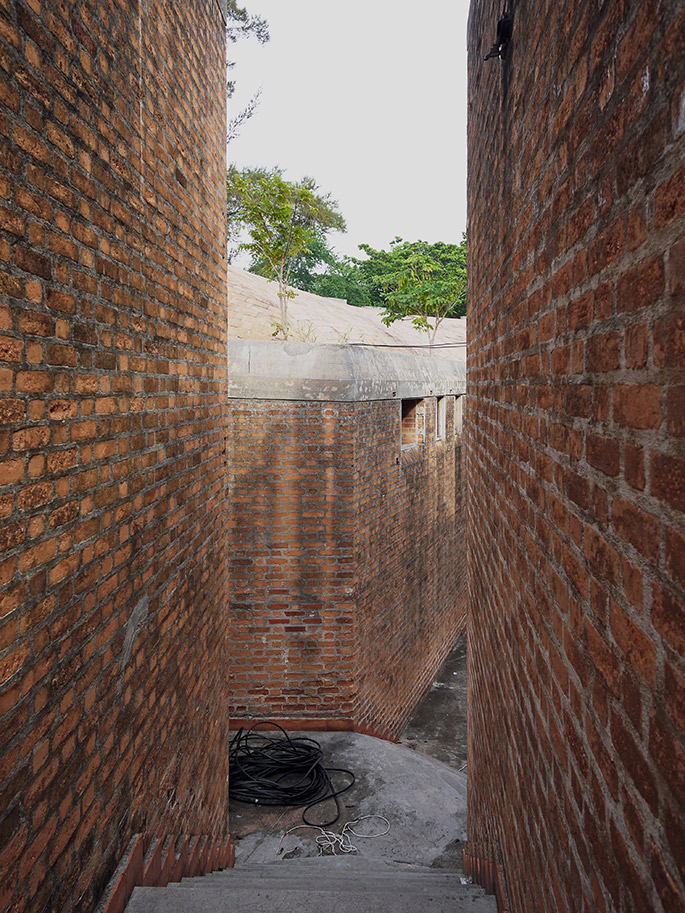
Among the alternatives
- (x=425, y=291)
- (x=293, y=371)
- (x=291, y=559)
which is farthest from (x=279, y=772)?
(x=425, y=291)

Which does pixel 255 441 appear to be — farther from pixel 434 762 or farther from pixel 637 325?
pixel 637 325

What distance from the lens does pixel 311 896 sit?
10.2 feet

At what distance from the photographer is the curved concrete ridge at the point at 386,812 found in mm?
5453

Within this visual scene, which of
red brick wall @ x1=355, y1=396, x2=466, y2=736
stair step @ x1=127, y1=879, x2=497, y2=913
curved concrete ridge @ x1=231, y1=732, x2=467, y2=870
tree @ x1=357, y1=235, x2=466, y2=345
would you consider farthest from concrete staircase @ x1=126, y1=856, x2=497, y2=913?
tree @ x1=357, y1=235, x2=466, y2=345

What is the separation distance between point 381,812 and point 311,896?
3184mm

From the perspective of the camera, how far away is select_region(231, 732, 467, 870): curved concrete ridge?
17.9 feet

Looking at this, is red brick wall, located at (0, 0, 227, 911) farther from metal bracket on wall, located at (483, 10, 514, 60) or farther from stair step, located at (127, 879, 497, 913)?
metal bracket on wall, located at (483, 10, 514, 60)

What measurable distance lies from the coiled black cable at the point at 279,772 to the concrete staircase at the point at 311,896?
2.46 meters

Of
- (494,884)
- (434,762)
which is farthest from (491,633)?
(434,762)

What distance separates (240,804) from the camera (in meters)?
6.09

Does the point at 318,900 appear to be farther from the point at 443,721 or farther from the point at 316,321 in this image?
the point at 316,321

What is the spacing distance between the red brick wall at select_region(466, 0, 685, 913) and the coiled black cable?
3.86m

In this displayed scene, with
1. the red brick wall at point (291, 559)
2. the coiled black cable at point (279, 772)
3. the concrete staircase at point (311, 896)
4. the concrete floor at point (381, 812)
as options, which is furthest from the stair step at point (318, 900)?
the red brick wall at point (291, 559)

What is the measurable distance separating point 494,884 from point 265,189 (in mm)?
9965
